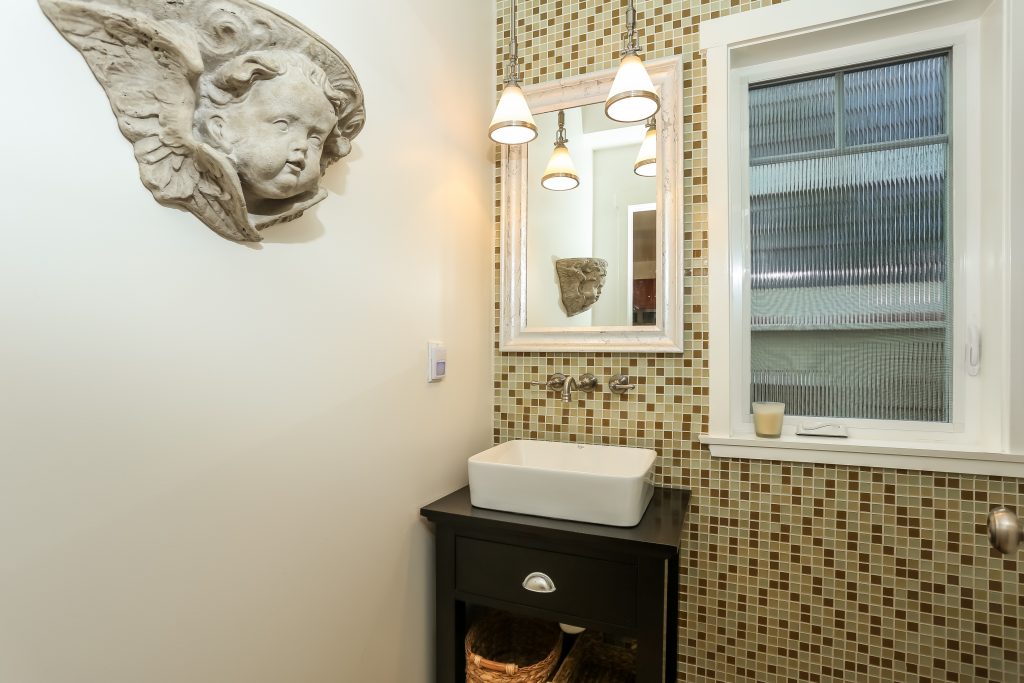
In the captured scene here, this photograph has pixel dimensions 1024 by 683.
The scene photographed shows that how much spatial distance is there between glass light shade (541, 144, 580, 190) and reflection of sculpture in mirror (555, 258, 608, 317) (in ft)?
0.83

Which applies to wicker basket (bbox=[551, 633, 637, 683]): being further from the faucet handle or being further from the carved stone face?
the carved stone face

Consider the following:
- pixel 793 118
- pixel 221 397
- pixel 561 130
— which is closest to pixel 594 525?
pixel 221 397

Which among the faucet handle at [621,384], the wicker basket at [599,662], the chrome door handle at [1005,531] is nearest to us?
the chrome door handle at [1005,531]

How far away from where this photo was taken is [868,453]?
4.39ft

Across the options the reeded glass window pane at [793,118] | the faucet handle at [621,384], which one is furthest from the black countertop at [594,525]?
the reeded glass window pane at [793,118]

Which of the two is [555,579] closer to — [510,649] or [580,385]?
[510,649]

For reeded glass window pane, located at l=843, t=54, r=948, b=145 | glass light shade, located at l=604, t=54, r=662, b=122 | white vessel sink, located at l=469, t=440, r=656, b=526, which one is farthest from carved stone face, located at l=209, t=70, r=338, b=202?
reeded glass window pane, located at l=843, t=54, r=948, b=145

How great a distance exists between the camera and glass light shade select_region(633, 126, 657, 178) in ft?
5.18

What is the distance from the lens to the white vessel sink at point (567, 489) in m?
1.21

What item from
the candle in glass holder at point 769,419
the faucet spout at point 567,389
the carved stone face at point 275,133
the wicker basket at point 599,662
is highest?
the carved stone face at point 275,133

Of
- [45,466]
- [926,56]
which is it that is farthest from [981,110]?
[45,466]

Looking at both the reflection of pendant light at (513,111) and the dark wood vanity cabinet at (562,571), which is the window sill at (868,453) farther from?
the reflection of pendant light at (513,111)

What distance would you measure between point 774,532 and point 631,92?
4.14 ft

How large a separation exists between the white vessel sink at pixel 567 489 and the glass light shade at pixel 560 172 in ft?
2.98
